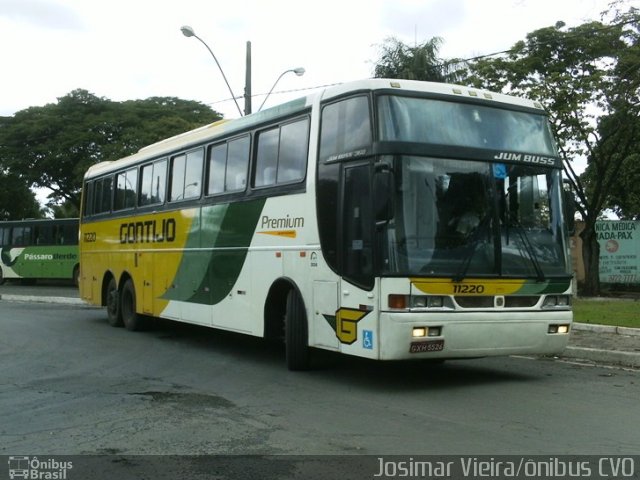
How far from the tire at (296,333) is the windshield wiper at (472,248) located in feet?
6.69

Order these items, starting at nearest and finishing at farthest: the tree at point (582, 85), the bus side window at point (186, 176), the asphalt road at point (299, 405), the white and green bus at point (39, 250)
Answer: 1. the asphalt road at point (299, 405)
2. the bus side window at point (186, 176)
3. the tree at point (582, 85)
4. the white and green bus at point (39, 250)

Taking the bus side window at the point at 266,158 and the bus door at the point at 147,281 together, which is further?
the bus door at the point at 147,281

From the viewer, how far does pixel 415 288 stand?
24.7ft

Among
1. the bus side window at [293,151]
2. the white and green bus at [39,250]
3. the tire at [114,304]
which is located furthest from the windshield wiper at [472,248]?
the white and green bus at [39,250]

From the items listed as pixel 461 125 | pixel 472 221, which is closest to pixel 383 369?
pixel 472 221

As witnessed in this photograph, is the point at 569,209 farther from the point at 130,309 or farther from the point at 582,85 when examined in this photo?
the point at 582,85

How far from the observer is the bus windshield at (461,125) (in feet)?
25.8

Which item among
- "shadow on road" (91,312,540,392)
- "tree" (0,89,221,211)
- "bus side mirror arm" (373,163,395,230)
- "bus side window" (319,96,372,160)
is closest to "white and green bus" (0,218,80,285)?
"tree" (0,89,221,211)

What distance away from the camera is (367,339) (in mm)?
7723

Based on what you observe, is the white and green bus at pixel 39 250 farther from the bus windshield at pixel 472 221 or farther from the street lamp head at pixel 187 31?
the bus windshield at pixel 472 221

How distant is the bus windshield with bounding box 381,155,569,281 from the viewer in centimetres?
761

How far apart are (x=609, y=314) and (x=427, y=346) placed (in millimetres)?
8138

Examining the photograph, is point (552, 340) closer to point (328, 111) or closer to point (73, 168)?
point (328, 111)

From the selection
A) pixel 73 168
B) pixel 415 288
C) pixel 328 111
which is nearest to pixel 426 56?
pixel 328 111
